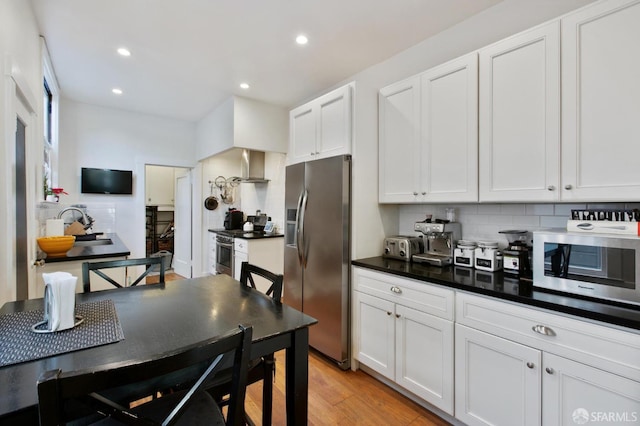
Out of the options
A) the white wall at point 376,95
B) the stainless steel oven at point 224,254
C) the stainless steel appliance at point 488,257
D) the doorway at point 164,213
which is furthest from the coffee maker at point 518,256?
the doorway at point 164,213

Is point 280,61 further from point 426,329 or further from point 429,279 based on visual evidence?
point 426,329

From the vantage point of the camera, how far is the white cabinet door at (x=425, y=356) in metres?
1.79

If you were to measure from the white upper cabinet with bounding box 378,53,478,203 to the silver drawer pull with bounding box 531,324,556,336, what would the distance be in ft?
2.83

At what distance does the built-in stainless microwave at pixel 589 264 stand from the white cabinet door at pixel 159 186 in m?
6.70

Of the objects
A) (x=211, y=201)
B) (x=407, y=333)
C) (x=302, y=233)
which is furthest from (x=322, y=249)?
(x=211, y=201)

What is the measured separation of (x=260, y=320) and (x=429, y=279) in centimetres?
112

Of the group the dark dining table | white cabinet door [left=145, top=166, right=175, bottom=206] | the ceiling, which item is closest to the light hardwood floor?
the dark dining table

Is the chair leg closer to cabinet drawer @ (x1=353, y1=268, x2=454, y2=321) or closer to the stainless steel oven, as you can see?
cabinet drawer @ (x1=353, y1=268, x2=454, y2=321)

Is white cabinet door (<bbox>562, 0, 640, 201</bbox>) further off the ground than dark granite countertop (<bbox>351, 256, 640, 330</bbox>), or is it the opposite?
white cabinet door (<bbox>562, 0, 640, 201</bbox>)

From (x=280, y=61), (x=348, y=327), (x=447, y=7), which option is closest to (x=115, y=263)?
(x=348, y=327)

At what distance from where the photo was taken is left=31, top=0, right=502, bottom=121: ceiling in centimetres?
216

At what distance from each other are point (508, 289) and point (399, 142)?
1352mm

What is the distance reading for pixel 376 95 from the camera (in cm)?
265

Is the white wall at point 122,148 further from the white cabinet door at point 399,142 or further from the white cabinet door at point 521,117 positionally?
the white cabinet door at point 521,117
